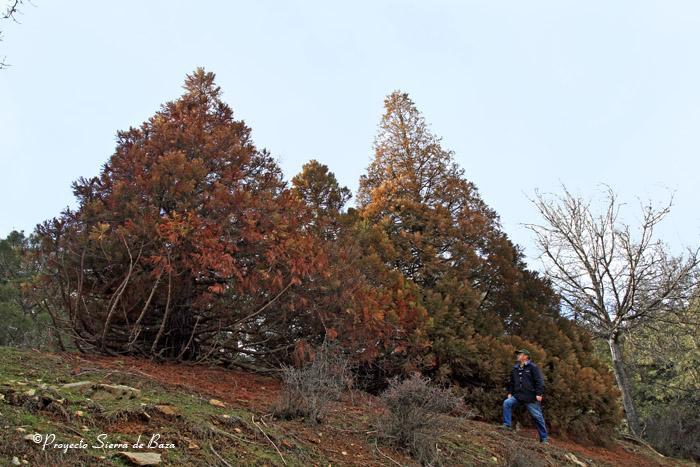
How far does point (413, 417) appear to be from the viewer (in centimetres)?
514

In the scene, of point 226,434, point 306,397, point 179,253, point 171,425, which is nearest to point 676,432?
point 306,397

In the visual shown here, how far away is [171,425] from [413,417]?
227 centimetres

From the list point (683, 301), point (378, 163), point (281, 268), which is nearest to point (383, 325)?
point (281, 268)

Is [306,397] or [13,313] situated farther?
[13,313]

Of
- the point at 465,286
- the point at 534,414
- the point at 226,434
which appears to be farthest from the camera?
the point at 465,286

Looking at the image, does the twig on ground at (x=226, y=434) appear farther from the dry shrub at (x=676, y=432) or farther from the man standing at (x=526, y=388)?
the dry shrub at (x=676, y=432)

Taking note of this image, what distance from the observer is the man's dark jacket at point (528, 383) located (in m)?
7.86

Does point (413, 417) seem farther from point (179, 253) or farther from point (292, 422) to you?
point (179, 253)

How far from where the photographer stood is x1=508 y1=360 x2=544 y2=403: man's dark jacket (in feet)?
25.8

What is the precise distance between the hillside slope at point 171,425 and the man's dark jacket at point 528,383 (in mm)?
900

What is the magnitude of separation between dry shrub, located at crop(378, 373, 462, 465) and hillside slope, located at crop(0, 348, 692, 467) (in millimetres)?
160

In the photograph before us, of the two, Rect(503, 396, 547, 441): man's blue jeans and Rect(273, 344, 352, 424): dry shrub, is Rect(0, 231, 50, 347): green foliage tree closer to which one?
Rect(273, 344, 352, 424): dry shrub

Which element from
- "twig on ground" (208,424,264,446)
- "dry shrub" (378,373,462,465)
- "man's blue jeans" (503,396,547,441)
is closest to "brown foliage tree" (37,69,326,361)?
"dry shrub" (378,373,462,465)

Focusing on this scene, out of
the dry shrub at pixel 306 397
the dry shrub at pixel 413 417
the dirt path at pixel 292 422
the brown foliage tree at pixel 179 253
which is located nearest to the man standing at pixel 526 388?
the dirt path at pixel 292 422
